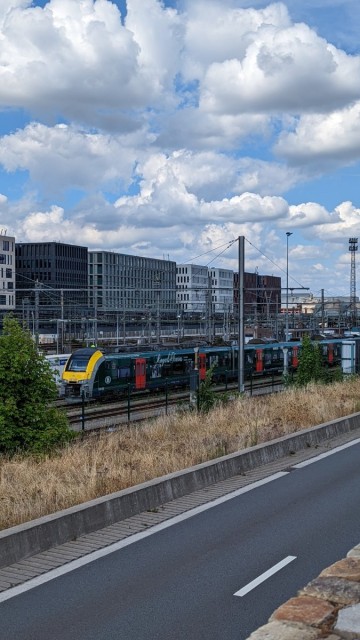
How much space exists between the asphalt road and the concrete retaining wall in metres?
0.64

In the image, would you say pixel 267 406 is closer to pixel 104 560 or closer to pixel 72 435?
pixel 72 435

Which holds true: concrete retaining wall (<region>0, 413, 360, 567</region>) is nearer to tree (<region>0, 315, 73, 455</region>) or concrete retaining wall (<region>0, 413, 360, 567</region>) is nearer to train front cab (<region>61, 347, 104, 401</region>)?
tree (<region>0, 315, 73, 455</region>)

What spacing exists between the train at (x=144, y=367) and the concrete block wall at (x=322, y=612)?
83.1ft

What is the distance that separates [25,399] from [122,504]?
17.5 feet

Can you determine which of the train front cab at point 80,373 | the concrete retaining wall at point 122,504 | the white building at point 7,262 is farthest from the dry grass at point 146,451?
the white building at point 7,262

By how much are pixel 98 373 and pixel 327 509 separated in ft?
92.1

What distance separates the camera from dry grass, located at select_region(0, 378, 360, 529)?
371 inches

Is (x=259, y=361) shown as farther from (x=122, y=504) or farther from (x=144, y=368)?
(x=122, y=504)

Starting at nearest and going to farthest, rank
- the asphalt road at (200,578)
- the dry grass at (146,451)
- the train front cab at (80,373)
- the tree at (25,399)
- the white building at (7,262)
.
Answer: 1. the asphalt road at (200,578)
2. the dry grass at (146,451)
3. the tree at (25,399)
4. the train front cab at (80,373)
5. the white building at (7,262)

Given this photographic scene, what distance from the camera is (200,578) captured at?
24.4 ft

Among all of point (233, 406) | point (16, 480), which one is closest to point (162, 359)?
point (233, 406)

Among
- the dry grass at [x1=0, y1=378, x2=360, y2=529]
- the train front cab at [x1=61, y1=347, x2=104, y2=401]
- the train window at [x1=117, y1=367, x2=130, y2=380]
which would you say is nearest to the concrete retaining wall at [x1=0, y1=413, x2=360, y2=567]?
the dry grass at [x1=0, y1=378, x2=360, y2=529]

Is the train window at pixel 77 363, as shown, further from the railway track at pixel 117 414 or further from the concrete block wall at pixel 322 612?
the concrete block wall at pixel 322 612

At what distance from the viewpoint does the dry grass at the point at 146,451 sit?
371 inches
